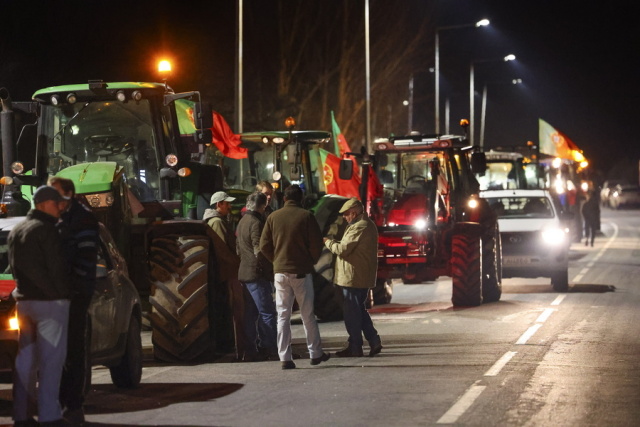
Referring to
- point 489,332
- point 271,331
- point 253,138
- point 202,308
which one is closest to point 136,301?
point 202,308

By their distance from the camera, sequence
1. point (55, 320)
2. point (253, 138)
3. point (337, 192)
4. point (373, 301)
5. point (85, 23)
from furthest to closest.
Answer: point (85, 23)
point (337, 192)
point (373, 301)
point (253, 138)
point (55, 320)

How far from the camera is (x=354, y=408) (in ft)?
35.4

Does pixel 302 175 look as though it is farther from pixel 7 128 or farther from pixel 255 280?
pixel 7 128

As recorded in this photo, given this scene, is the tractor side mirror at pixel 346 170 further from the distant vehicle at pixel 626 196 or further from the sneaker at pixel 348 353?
the distant vehicle at pixel 626 196

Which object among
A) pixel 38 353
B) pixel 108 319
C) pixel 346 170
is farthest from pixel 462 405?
pixel 346 170

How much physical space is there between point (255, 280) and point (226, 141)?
540cm

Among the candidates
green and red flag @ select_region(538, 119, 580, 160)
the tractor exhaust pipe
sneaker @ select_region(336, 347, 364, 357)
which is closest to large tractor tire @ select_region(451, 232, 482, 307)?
sneaker @ select_region(336, 347, 364, 357)

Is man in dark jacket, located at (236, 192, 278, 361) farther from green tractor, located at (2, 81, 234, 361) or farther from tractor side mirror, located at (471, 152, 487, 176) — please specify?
tractor side mirror, located at (471, 152, 487, 176)

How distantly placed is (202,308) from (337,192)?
435 inches

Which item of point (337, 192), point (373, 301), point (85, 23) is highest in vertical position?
point (85, 23)

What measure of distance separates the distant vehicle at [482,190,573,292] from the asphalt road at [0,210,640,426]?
439cm

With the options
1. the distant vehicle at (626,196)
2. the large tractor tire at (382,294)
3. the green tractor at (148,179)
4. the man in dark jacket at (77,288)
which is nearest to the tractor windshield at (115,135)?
the green tractor at (148,179)

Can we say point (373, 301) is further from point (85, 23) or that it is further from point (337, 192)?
point (85, 23)

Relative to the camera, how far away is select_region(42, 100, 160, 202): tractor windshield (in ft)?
49.0
